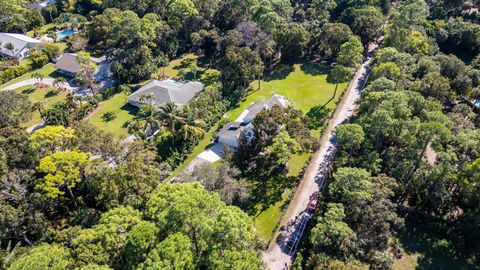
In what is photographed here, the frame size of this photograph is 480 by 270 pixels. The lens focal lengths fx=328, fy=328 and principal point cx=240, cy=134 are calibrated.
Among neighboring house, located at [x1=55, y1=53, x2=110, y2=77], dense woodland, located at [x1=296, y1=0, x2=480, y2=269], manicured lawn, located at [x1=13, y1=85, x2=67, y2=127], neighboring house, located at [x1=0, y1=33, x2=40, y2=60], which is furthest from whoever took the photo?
neighboring house, located at [x1=0, y1=33, x2=40, y2=60]

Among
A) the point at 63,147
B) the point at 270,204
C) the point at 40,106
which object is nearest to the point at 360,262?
the point at 270,204

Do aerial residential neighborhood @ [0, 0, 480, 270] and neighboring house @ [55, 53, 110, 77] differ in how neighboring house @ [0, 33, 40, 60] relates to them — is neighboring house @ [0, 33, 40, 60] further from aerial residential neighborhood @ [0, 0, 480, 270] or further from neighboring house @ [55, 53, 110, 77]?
neighboring house @ [55, 53, 110, 77]

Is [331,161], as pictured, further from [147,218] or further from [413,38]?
[413,38]

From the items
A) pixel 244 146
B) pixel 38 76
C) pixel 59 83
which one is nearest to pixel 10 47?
pixel 38 76

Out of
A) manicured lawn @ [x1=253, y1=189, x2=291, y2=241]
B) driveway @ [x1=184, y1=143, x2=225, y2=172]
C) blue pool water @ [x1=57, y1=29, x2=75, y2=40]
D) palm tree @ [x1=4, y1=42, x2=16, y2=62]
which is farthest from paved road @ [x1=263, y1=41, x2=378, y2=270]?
blue pool water @ [x1=57, y1=29, x2=75, y2=40]

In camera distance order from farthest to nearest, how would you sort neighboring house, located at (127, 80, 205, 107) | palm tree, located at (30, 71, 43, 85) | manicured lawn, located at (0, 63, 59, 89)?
1. manicured lawn, located at (0, 63, 59, 89)
2. palm tree, located at (30, 71, 43, 85)
3. neighboring house, located at (127, 80, 205, 107)

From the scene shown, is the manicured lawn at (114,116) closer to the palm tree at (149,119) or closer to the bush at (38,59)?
the palm tree at (149,119)

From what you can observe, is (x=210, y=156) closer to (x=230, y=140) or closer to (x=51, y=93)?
(x=230, y=140)
